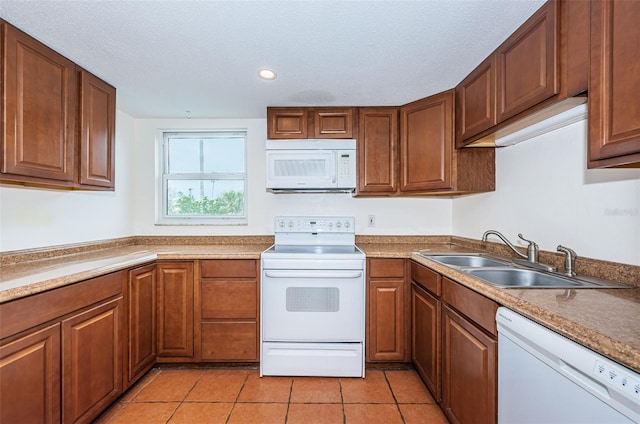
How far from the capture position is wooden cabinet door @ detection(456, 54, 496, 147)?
169 cm

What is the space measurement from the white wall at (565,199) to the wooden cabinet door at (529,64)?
34 centimetres

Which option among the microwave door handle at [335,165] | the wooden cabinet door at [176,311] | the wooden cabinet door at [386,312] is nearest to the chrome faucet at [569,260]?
the wooden cabinet door at [386,312]

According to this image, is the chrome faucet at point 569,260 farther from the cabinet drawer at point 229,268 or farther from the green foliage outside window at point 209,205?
→ the green foliage outside window at point 209,205

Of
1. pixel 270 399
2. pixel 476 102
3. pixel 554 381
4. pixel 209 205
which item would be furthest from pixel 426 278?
pixel 209 205

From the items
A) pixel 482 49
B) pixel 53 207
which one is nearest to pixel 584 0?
pixel 482 49

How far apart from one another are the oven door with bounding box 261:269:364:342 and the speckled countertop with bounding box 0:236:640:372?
0.28 meters

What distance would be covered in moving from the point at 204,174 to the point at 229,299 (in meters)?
1.32

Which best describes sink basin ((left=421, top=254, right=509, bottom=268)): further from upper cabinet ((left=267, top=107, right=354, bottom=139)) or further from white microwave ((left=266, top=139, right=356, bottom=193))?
upper cabinet ((left=267, top=107, right=354, bottom=139))

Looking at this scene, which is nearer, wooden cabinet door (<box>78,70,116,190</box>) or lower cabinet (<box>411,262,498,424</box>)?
lower cabinet (<box>411,262,498,424</box>)

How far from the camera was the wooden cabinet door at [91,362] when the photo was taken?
55.8 inches

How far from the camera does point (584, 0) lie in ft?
3.59

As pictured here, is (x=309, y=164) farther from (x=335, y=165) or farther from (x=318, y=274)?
(x=318, y=274)

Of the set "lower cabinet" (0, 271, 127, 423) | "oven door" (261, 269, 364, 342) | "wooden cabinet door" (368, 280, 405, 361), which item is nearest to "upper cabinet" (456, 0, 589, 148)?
"wooden cabinet door" (368, 280, 405, 361)

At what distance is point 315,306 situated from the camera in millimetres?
2152
